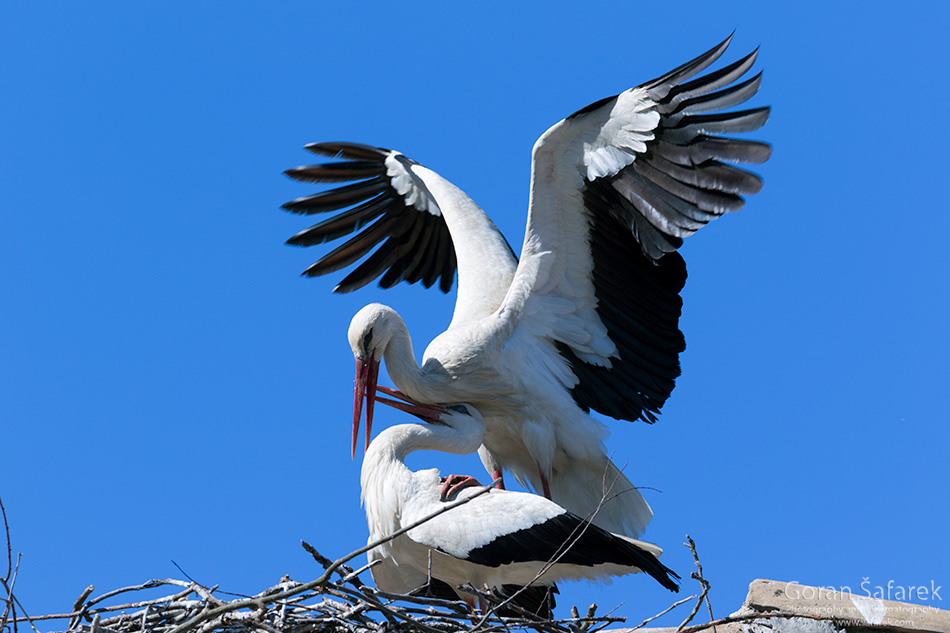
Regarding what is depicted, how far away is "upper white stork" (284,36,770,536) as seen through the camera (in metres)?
4.29

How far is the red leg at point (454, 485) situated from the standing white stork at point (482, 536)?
0.06 feet

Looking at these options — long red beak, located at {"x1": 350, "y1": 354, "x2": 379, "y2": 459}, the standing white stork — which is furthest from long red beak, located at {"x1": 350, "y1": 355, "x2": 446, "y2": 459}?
the standing white stork

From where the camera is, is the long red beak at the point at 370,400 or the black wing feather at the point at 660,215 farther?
Result: the long red beak at the point at 370,400

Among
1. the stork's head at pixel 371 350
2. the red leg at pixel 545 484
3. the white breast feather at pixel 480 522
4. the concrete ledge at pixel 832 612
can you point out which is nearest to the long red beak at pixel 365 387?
the stork's head at pixel 371 350

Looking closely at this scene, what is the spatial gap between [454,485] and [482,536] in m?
0.30

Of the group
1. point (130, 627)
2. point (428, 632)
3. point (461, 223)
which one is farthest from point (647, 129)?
point (130, 627)

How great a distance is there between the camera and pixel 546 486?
15.7 ft

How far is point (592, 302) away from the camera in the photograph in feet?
15.8

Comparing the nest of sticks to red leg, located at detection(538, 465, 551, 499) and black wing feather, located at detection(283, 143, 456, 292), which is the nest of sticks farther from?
black wing feather, located at detection(283, 143, 456, 292)

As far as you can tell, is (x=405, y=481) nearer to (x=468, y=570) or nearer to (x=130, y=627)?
(x=468, y=570)

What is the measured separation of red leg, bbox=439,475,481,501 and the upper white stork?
649 millimetres

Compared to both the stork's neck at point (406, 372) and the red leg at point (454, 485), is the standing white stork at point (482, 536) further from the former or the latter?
the stork's neck at point (406, 372)

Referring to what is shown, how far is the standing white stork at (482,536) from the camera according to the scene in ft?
12.0

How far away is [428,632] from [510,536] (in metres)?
0.60
